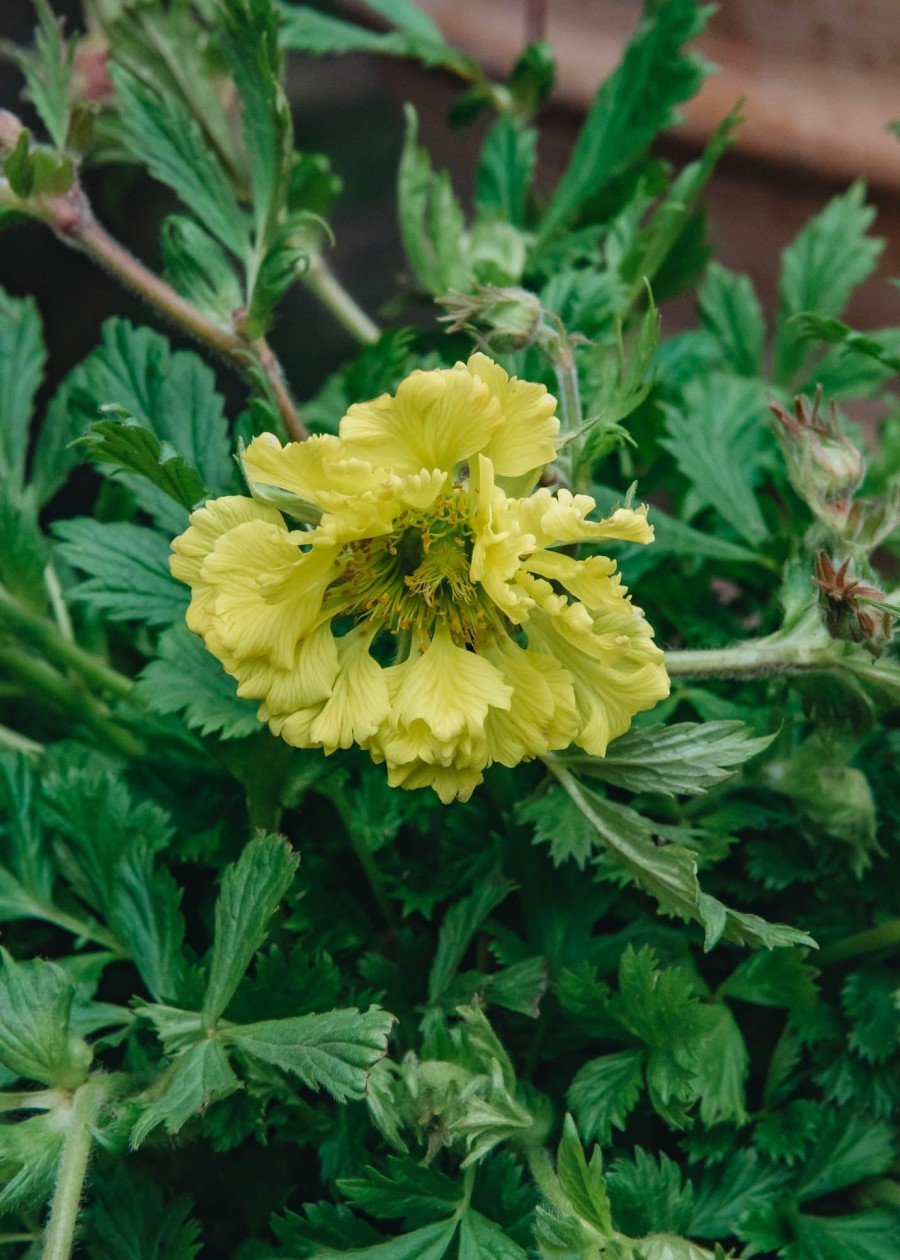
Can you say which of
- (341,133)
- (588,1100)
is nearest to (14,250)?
(341,133)

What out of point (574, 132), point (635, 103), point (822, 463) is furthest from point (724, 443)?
point (574, 132)

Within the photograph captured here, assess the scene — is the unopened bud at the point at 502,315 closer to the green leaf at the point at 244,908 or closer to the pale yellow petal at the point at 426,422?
the pale yellow petal at the point at 426,422

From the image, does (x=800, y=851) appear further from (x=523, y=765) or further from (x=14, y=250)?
(x=14, y=250)

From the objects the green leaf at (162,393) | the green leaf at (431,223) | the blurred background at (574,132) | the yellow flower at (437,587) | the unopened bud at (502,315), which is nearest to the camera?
the yellow flower at (437,587)

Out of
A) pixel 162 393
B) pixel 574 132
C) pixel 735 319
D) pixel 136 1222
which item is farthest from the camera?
pixel 574 132

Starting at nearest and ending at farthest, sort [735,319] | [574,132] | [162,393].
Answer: [162,393] → [735,319] → [574,132]

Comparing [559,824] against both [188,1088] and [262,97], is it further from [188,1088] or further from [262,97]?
[262,97]

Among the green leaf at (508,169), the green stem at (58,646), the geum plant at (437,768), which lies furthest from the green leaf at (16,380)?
the green leaf at (508,169)

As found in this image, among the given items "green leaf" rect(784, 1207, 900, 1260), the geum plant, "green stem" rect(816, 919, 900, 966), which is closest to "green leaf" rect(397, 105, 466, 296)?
the geum plant
